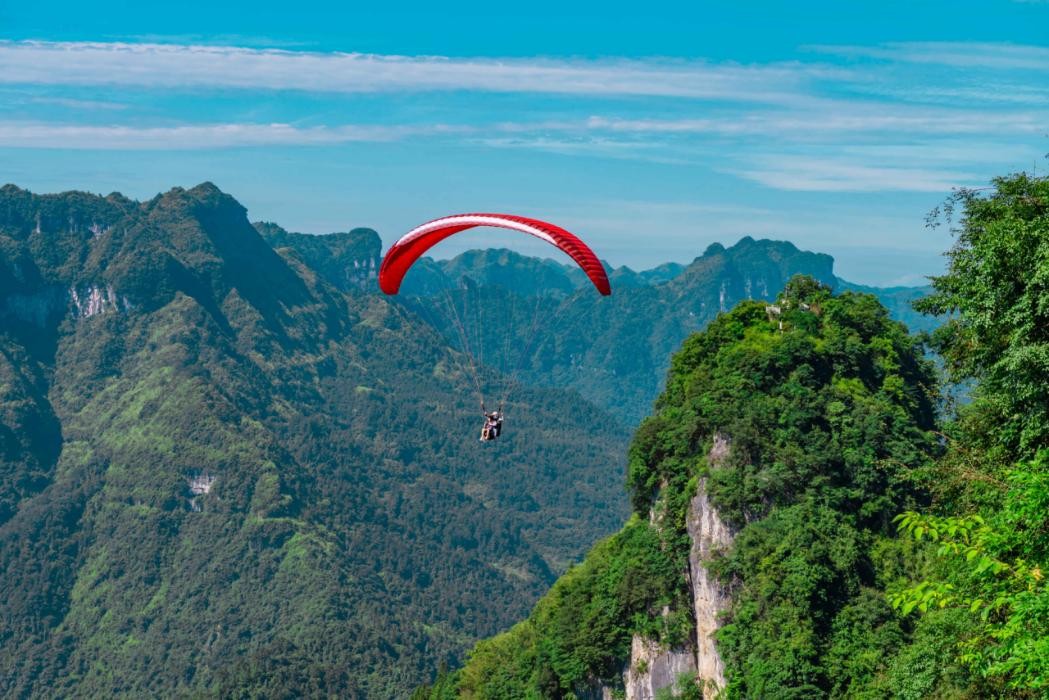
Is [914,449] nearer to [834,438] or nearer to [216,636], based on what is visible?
[834,438]

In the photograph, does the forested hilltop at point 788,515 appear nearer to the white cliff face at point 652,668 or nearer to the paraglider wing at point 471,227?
the white cliff face at point 652,668

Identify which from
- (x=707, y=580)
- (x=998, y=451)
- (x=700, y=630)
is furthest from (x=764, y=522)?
(x=998, y=451)

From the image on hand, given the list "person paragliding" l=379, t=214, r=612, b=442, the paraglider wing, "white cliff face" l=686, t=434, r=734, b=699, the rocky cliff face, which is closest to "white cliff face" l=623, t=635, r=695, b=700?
the rocky cliff face

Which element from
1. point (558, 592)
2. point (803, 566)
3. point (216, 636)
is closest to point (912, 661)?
point (803, 566)

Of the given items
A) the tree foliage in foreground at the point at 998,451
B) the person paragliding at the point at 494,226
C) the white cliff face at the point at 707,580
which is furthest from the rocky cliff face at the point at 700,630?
the tree foliage in foreground at the point at 998,451

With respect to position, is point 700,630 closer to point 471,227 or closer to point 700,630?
point 700,630

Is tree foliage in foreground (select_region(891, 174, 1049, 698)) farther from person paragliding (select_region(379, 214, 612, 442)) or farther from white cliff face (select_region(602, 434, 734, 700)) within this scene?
white cliff face (select_region(602, 434, 734, 700))
